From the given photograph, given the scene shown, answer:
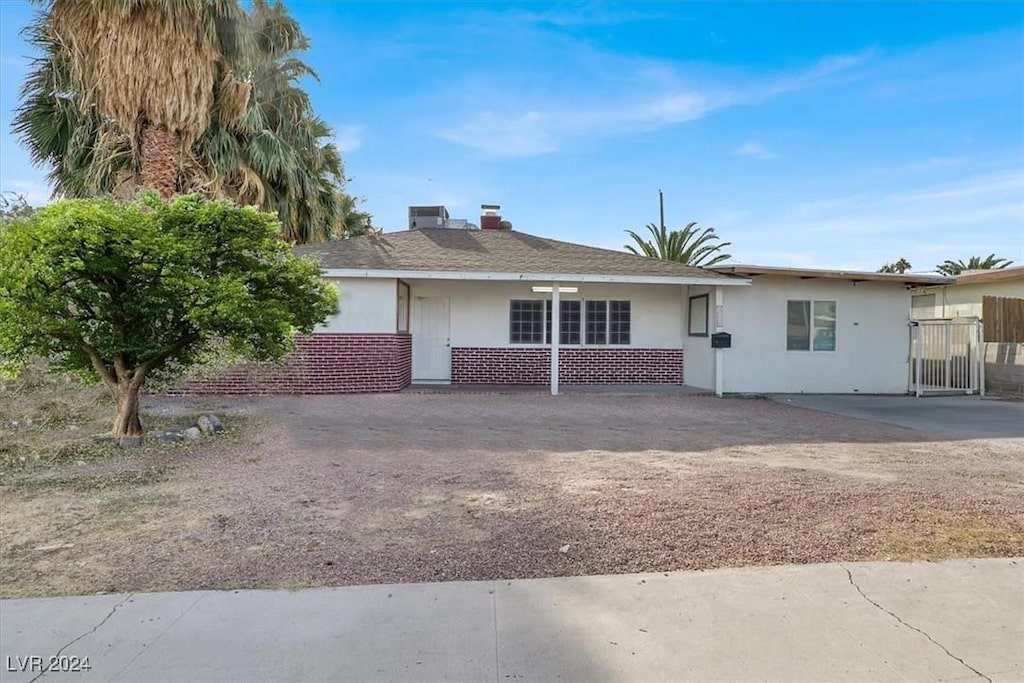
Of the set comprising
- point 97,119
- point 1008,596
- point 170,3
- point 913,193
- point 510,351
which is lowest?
point 1008,596

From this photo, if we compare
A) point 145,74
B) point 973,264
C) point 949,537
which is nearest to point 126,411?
point 949,537

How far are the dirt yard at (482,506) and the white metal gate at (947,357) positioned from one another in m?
6.86

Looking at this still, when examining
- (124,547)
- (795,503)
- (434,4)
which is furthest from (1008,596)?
(434,4)

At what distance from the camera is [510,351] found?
1480cm

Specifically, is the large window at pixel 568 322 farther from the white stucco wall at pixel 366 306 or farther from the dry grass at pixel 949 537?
the dry grass at pixel 949 537

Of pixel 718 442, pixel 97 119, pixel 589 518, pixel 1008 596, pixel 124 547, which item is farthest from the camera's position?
pixel 97 119

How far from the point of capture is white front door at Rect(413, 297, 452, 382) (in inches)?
579

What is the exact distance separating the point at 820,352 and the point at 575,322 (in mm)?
5731

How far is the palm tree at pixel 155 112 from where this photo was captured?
496 inches

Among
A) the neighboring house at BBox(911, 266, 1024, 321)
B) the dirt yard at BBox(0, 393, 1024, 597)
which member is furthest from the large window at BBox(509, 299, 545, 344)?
the neighboring house at BBox(911, 266, 1024, 321)

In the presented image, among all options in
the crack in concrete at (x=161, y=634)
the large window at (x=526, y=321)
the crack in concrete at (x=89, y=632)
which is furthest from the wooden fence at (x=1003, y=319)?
the crack in concrete at (x=89, y=632)

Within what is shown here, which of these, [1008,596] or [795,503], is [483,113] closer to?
[795,503]

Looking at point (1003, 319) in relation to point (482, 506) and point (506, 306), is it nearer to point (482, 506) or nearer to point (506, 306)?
point (506, 306)

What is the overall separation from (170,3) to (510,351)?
1046cm
